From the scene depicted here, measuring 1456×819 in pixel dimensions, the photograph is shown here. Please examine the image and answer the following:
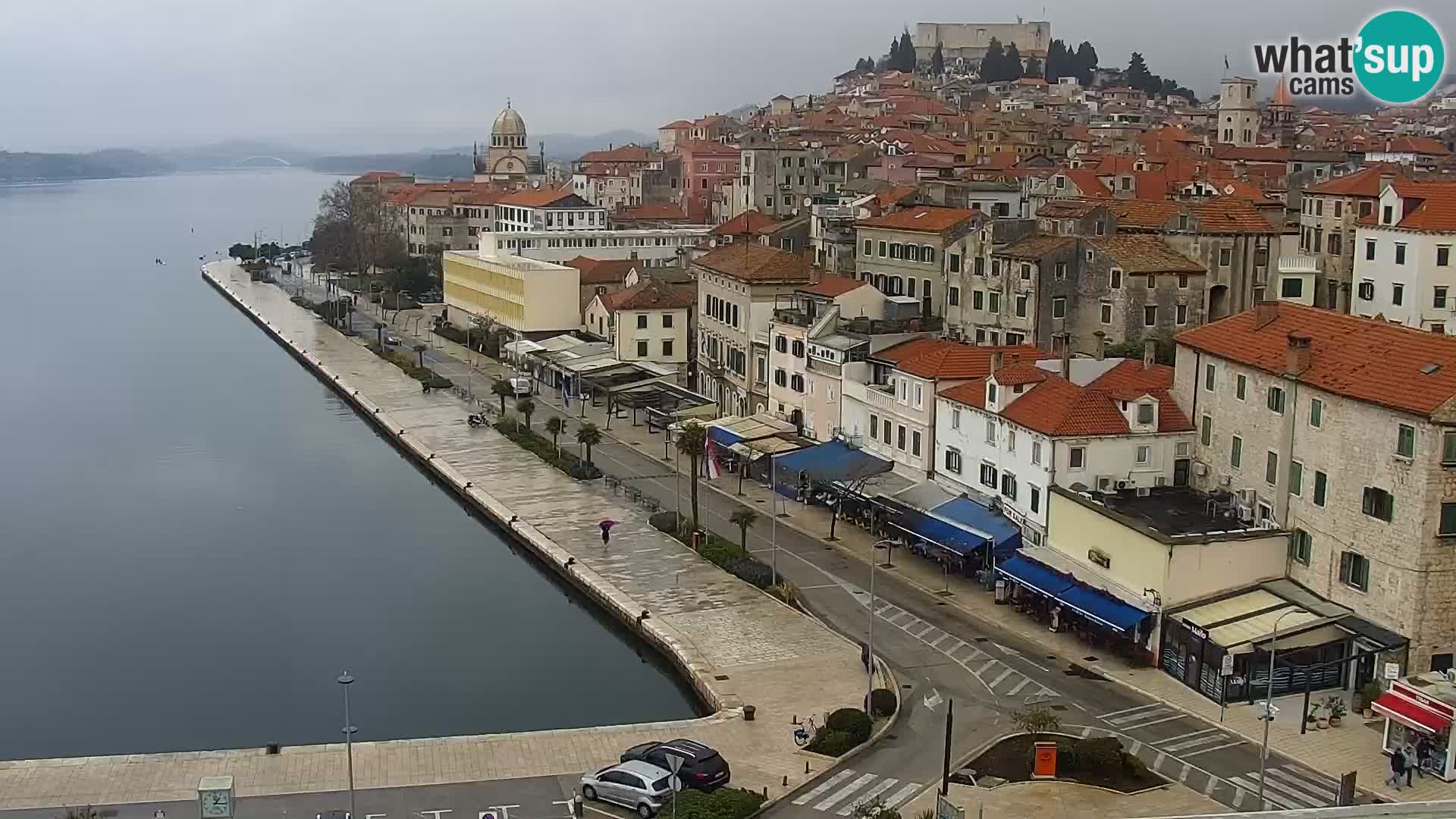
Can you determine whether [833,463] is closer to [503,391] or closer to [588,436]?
[588,436]

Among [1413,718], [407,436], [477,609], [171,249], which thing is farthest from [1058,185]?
[171,249]

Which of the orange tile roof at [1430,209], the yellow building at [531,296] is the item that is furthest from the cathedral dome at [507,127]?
the orange tile roof at [1430,209]

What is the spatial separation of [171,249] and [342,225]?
61.8 m

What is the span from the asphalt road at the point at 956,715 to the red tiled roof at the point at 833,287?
13.6 m

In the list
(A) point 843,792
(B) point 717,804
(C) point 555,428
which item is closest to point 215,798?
(B) point 717,804

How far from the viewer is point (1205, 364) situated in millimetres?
37031

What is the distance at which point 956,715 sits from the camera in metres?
29.6

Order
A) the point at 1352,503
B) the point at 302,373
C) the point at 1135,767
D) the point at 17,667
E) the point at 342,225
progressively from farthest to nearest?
the point at 342,225 → the point at 302,373 → the point at 17,667 → the point at 1352,503 → the point at 1135,767

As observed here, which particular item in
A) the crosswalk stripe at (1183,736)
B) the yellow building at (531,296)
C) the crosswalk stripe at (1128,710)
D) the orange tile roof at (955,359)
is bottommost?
the crosswalk stripe at (1128,710)

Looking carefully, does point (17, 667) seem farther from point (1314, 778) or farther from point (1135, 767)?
point (1314, 778)

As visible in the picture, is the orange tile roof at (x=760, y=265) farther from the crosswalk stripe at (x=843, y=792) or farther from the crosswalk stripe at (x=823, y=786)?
the crosswalk stripe at (x=843, y=792)

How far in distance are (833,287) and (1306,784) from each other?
98.8 feet

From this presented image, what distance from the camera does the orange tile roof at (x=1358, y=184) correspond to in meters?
57.5

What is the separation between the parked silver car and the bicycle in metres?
3.73
